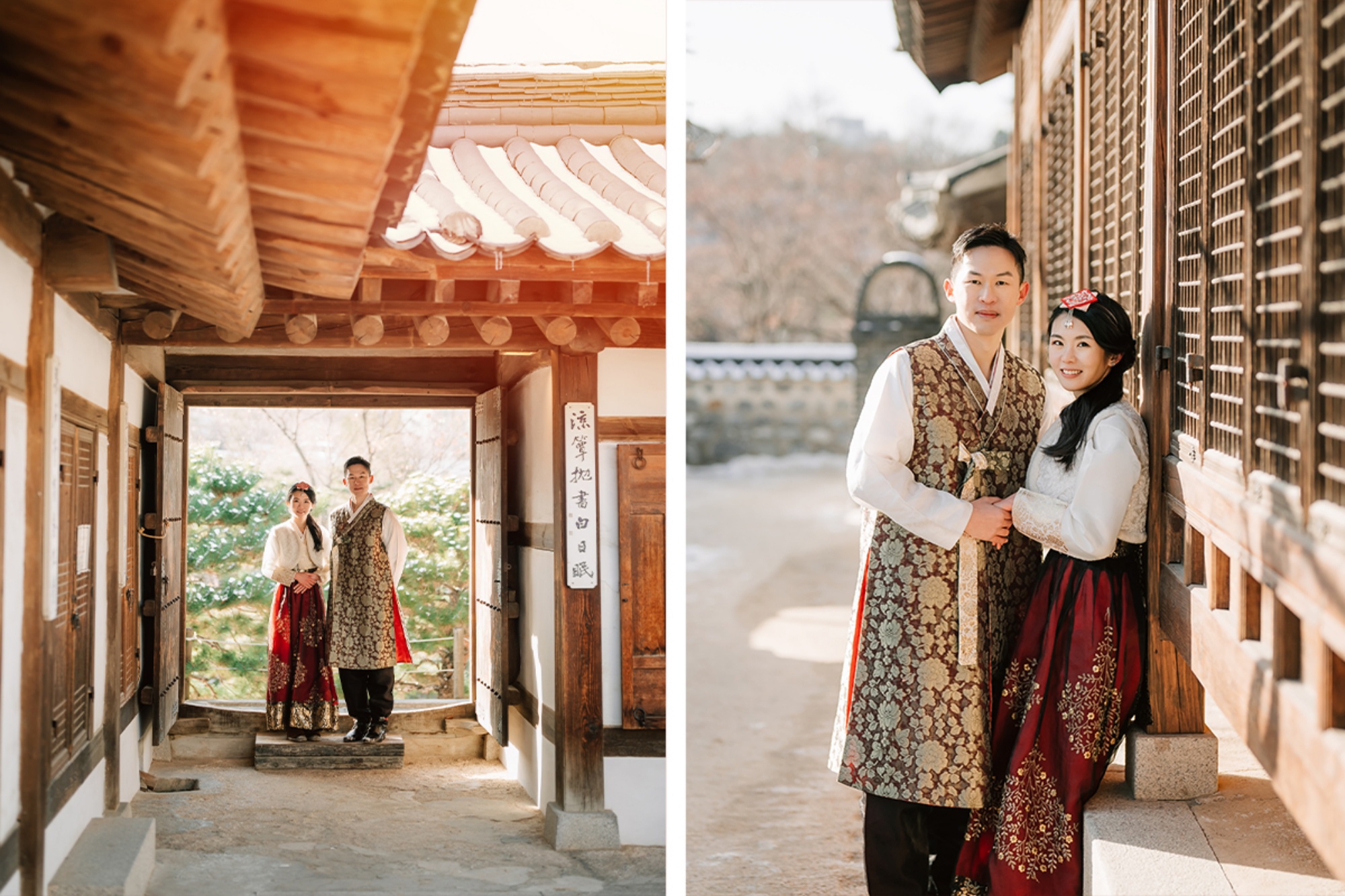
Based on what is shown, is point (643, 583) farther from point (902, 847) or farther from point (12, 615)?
point (12, 615)

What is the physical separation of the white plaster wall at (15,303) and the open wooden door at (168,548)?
0.87 meters

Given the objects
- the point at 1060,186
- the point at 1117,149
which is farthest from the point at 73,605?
the point at 1060,186

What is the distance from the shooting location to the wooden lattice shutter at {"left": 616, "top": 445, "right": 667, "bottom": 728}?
399 cm

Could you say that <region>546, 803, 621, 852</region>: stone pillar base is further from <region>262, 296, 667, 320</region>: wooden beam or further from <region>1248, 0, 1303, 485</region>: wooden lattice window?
<region>1248, 0, 1303, 485</region>: wooden lattice window

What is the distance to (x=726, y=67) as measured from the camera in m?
28.2

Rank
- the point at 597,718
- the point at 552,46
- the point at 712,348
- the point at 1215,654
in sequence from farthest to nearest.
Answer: the point at 712,348
the point at 552,46
the point at 597,718
the point at 1215,654

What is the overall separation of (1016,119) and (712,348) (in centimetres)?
1253

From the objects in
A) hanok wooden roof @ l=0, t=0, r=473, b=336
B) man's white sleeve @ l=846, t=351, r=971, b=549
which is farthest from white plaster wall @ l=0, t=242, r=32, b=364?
man's white sleeve @ l=846, t=351, r=971, b=549

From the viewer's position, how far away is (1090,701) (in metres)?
2.88

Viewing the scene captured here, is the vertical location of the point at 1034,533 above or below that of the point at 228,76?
below

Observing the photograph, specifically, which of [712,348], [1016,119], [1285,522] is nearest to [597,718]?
[1285,522]

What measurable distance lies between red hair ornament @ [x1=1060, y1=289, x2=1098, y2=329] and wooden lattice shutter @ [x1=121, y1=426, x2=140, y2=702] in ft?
8.13

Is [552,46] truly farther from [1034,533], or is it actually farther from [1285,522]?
[1285,522]

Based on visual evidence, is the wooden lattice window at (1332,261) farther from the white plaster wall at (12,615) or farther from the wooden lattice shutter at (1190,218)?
the white plaster wall at (12,615)
